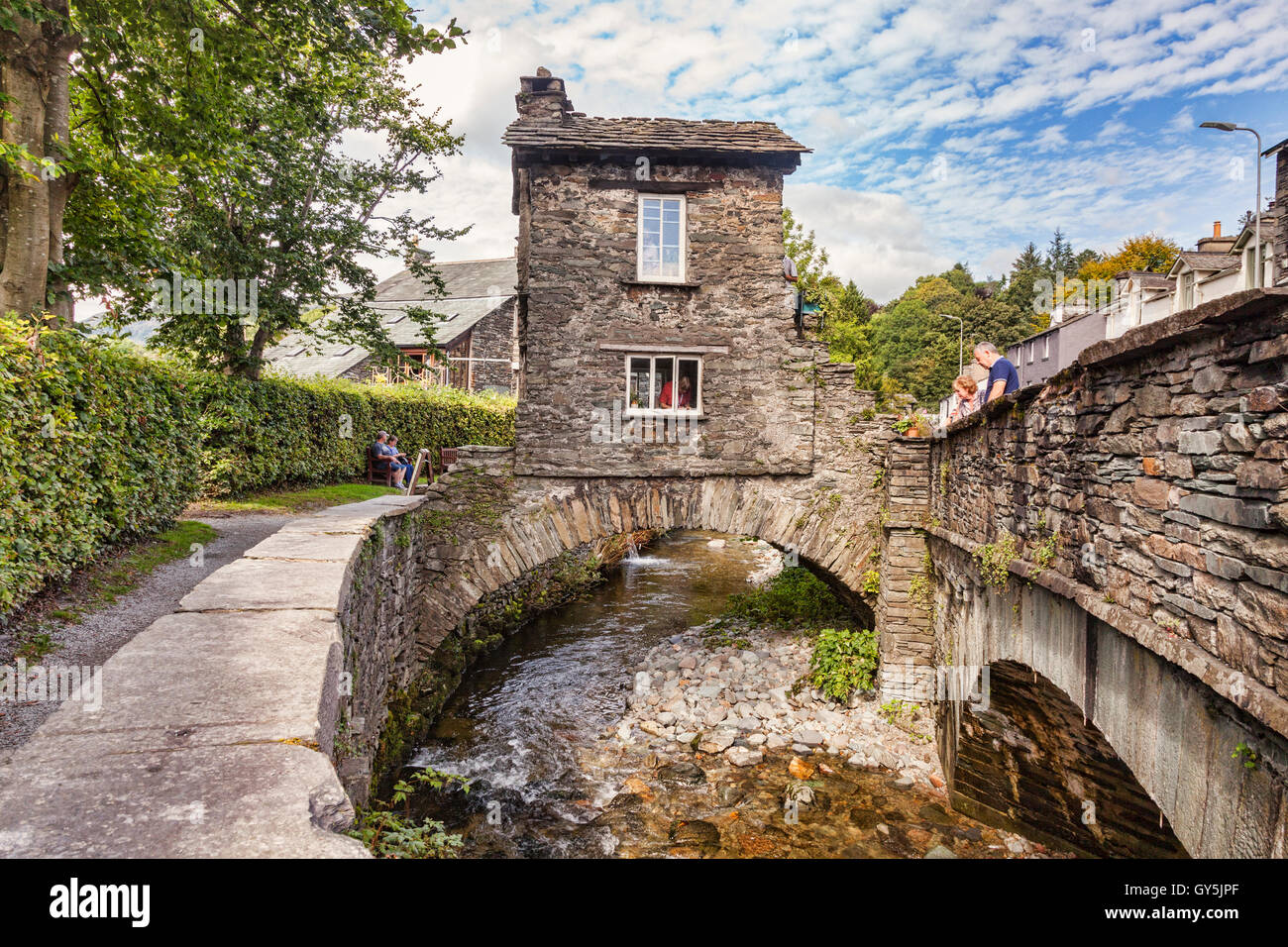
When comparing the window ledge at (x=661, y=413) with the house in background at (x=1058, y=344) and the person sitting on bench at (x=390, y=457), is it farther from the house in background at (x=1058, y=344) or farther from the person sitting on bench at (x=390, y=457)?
the house in background at (x=1058, y=344)

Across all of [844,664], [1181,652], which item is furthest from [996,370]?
[844,664]

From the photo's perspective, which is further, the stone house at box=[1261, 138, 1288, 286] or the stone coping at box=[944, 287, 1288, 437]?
the stone house at box=[1261, 138, 1288, 286]

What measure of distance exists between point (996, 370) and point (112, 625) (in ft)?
28.3

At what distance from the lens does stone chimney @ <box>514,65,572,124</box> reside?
1124 cm

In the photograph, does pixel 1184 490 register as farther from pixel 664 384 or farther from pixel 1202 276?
pixel 1202 276

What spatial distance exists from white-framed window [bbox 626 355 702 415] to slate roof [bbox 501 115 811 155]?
335 cm

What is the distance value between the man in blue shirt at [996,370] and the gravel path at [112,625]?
→ 7.46 metres

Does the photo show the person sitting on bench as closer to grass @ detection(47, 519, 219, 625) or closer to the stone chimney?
grass @ detection(47, 519, 219, 625)

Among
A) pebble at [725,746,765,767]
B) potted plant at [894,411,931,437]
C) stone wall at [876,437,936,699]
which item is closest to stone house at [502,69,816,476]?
potted plant at [894,411,931,437]

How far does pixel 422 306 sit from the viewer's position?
32812 millimetres

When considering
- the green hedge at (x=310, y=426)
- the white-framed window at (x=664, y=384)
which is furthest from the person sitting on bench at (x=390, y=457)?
the white-framed window at (x=664, y=384)

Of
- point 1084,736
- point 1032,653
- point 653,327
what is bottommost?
point 1084,736

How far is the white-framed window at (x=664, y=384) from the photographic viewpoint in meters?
10.7

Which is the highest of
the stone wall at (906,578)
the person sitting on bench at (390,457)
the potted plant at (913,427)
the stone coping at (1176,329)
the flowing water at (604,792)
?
the stone coping at (1176,329)
